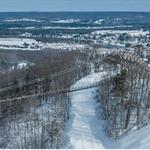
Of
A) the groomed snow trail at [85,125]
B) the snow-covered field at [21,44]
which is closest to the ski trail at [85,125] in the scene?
the groomed snow trail at [85,125]

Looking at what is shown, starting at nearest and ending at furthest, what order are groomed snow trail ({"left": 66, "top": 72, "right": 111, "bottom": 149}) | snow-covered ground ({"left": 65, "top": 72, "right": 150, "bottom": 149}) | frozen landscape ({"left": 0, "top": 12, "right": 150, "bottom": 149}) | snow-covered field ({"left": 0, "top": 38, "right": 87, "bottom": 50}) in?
snow-covered ground ({"left": 65, "top": 72, "right": 150, "bottom": 149}) < groomed snow trail ({"left": 66, "top": 72, "right": 111, "bottom": 149}) < frozen landscape ({"left": 0, "top": 12, "right": 150, "bottom": 149}) < snow-covered field ({"left": 0, "top": 38, "right": 87, "bottom": 50})

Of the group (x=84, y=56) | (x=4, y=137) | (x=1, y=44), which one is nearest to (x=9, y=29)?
(x=1, y=44)

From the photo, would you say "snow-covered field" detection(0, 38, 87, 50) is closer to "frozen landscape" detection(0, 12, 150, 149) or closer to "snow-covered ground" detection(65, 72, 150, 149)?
"frozen landscape" detection(0, 12, 150, 149)

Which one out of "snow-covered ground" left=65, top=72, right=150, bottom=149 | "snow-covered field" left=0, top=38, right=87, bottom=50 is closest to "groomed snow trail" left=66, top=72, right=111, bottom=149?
"snow-covered ground" left=65, top=72, right=150, bottom=149

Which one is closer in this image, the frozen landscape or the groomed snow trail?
the groomed snow trail

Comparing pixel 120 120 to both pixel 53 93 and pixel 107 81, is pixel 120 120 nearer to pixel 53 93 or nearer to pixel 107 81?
pixel 107 81

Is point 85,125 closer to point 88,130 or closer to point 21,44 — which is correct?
point 88,130

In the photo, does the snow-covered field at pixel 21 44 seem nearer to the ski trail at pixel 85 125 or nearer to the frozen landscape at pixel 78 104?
the frozen landscape at pixel 78 104

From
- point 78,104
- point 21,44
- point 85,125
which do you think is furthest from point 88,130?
point 21,44
